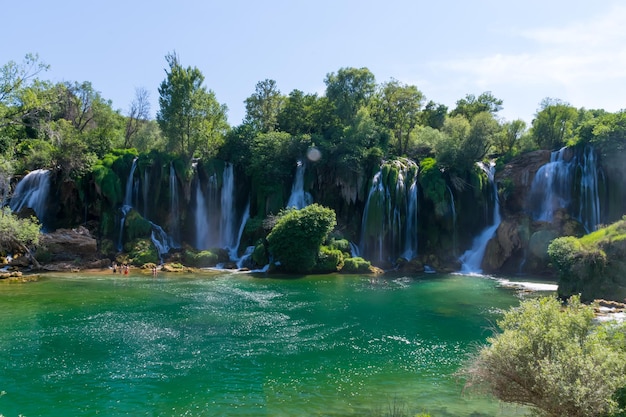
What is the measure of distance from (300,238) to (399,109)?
28.1 m

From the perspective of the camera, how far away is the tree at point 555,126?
49562mm

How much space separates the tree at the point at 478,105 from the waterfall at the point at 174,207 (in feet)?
135

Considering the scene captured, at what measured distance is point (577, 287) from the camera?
993 inches

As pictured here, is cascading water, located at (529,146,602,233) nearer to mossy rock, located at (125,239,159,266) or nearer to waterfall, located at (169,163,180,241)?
waterfall, located at (169,163,180,241)

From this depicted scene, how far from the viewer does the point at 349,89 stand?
2211 inches

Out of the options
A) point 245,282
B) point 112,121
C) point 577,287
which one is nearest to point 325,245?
point 245,282

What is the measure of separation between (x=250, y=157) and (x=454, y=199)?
22.9 metres

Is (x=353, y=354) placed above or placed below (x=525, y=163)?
below

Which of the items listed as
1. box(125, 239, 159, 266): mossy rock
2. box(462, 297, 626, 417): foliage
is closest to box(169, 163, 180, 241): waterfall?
box(125, 239, 159, 266): mossy rock

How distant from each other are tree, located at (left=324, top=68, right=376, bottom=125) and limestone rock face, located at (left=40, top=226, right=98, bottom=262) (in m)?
31.6

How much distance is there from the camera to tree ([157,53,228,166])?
168 feet

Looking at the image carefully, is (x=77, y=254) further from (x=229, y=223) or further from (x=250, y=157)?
(x=250, y=157)

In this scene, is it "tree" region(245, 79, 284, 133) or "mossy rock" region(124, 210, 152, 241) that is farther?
"tree" region(245, 79, 284, 133)

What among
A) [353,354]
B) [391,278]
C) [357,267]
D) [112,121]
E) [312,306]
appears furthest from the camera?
[112,121]
